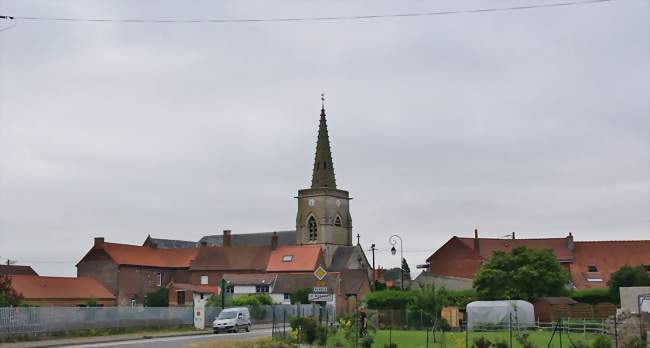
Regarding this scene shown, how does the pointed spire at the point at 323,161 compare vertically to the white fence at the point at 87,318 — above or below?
above

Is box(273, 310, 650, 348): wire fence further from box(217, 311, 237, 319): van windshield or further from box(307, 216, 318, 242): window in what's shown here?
box(307, 216, 318, 242): window

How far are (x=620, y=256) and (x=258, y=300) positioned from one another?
149 ft

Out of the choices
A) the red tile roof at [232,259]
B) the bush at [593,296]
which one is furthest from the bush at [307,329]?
the red tile roof at [232,259]

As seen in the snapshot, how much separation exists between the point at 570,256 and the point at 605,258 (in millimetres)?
3915

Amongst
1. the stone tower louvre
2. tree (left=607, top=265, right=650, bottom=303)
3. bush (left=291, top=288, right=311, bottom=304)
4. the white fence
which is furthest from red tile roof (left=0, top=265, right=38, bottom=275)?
tree (left=607, top=265, right=650, bottom=303)

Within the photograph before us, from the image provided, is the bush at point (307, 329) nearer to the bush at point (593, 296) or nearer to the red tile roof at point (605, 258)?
the bush at point (593, 296)

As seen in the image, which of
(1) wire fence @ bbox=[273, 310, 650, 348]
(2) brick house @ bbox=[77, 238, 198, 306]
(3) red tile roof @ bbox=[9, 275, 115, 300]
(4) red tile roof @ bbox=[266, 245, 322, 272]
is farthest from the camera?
(4) red tile roof @ bbox=[266, 245, 322, 272]

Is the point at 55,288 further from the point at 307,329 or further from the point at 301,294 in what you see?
the point at 307,329

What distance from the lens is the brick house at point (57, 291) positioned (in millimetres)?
77662

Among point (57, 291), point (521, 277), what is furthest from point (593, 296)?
point (57, 291)

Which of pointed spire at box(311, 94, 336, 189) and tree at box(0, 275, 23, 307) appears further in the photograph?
pointed spire at box(311, 94, 336, 189)

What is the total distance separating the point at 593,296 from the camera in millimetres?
67938

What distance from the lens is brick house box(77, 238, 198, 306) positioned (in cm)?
10306

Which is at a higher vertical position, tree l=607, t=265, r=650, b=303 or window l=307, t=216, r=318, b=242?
window l=307, t=216, r=318, b=242
